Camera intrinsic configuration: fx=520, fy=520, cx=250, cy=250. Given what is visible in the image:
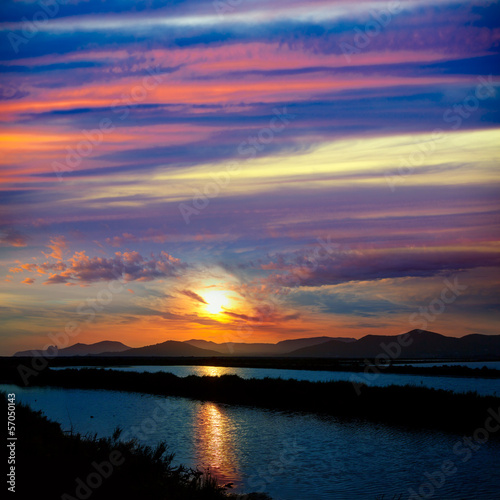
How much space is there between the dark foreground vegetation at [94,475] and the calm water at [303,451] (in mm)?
3609

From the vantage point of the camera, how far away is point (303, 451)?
26297 millimetres

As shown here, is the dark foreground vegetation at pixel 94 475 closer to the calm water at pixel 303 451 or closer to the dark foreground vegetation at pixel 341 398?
the calm water at pixel 303 451

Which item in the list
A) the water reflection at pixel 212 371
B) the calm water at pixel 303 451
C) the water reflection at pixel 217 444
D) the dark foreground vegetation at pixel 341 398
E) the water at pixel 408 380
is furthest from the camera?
the water reflection at pixel 212 371

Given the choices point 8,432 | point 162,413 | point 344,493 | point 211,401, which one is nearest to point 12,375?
point 211,401

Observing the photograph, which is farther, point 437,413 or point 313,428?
point 437,413

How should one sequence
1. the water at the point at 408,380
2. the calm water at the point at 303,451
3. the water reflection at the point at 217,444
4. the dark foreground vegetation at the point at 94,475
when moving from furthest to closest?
the water at the point at 408,380, the water reflection at the point at 217,444, the calm water at the point at 303,451, the dark foreground vegetation at the point at 94,475

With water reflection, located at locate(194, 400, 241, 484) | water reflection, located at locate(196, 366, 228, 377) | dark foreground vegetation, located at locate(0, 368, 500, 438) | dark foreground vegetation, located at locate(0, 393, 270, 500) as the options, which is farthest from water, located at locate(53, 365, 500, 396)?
dark foreground vegetation, located at locate(0, 393, 270, 500)

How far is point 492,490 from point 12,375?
81.9m

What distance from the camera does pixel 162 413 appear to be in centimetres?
4194

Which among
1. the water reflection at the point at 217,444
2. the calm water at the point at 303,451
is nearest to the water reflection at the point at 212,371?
the water reflection at the point at 217,444

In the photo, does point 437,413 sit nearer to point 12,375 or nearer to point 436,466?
point 436,466

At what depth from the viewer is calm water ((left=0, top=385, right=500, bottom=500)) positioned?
1961 centimetres

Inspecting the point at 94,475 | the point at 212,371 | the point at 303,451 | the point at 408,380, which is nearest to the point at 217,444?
the point at 303,451

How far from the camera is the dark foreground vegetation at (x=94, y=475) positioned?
13055 mm
